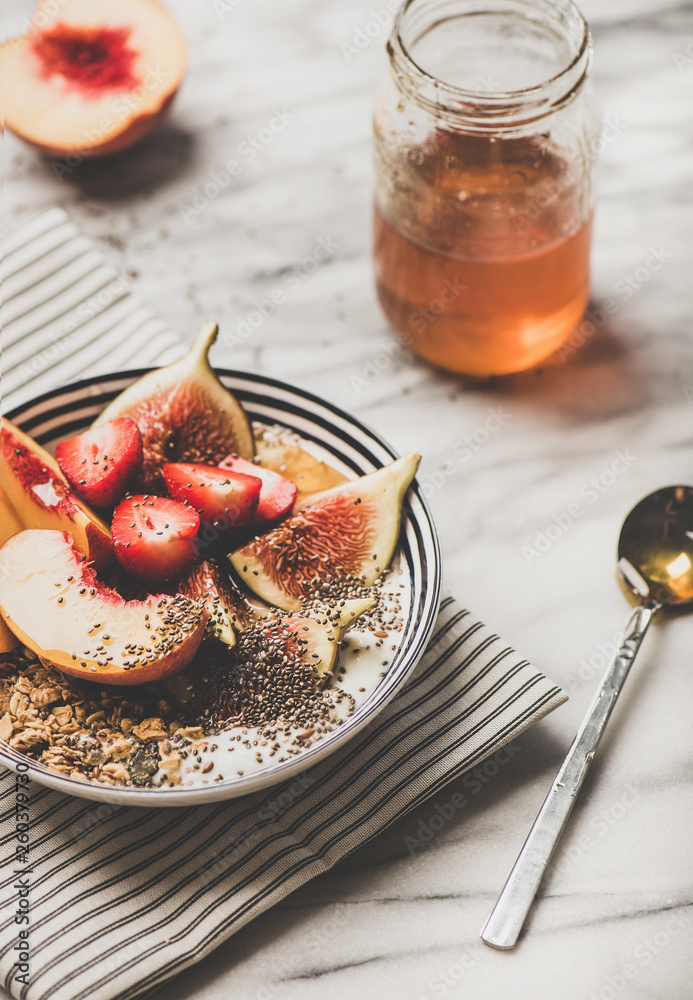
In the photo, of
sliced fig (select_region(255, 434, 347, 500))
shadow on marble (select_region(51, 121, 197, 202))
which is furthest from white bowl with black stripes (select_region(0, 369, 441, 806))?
shadow on marble (select_region(51, 121, 197, 202))

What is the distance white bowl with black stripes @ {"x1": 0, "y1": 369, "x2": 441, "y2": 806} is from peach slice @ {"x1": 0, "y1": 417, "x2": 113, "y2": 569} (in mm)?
99

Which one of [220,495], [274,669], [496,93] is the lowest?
[274,669]

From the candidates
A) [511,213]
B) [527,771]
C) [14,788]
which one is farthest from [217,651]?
[511,213]

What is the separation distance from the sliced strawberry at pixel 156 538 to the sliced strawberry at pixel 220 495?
0.02 metres

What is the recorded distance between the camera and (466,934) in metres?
1.08

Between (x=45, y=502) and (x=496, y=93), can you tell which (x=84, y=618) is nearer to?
(x=45, y=502)

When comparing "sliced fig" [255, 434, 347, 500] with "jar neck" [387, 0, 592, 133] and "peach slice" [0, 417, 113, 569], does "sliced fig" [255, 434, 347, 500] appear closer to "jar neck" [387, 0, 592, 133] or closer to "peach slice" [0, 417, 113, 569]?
"peach slice" [0, 417, 113, 569]

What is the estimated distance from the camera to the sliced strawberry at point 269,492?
121cm

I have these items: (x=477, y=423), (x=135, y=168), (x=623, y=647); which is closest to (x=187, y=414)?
(x=477, y=423)

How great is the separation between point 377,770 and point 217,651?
232 millimetres

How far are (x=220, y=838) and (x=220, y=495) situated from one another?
381 millimetres

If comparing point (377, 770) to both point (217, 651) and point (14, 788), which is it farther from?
point (14, 788)

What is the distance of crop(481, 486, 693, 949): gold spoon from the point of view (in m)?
1.08

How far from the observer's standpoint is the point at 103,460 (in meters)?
1.19
